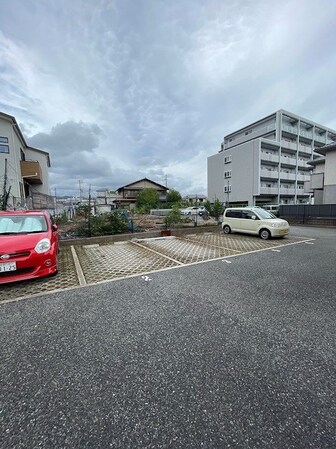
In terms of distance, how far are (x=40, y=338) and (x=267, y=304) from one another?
10.8ft

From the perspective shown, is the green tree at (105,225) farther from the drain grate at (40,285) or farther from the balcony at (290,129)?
the balcony at (290,129)

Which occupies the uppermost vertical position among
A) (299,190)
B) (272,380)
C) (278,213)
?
(299,190)

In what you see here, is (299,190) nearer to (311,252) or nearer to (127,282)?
(311,252)

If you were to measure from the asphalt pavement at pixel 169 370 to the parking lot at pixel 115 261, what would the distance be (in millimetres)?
631

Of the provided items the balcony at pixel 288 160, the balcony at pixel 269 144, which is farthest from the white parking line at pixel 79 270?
the balcony at pixel 288 160

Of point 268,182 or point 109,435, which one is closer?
point 109,435

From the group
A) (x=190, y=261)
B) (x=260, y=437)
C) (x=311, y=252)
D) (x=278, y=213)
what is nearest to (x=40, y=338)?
(x=260, y=437)

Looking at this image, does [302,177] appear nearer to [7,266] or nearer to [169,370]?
[169,370]

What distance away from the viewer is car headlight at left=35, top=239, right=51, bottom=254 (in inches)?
154

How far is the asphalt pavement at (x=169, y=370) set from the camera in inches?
54.4

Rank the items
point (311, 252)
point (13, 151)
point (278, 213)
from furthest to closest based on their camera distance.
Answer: point (278, 213), point (13, 151), point (311, 252)

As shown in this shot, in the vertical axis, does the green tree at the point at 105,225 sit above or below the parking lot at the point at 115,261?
above

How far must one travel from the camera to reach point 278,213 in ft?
62.3

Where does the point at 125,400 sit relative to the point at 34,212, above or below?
below
